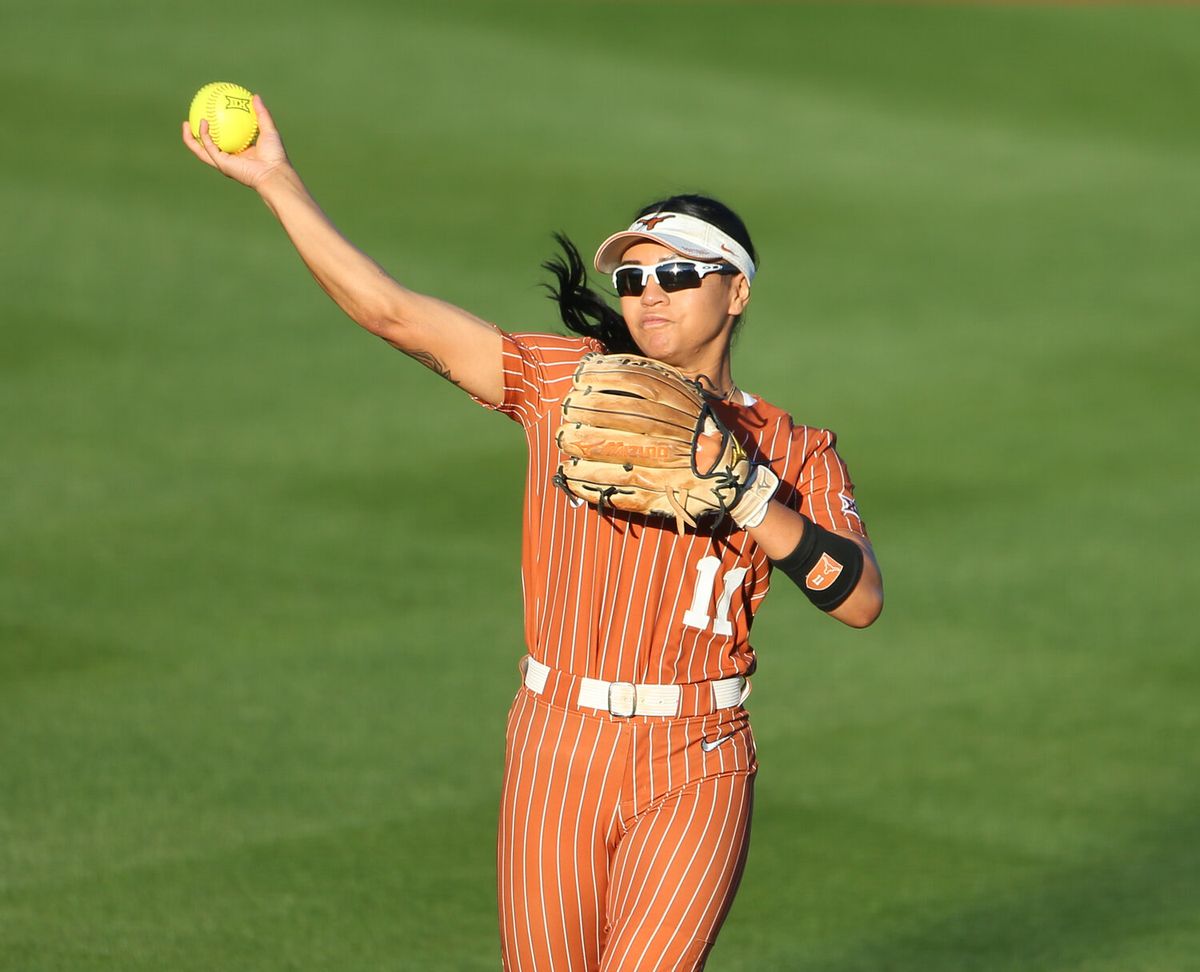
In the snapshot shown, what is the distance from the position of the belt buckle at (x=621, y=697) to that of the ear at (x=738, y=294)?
0.95 meters

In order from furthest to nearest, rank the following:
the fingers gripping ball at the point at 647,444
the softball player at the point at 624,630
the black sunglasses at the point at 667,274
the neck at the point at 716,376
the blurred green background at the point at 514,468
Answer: the blurred green background at the point at 514,468, the neck at the point at 716,376, the black sunglasses at the point at 667,274, the softball player at the point at 624,630, the fingers gripping ball at the point at 647,444

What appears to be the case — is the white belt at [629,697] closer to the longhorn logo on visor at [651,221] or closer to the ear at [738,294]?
the ear at [738,294]

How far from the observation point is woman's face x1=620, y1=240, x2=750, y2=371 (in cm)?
435

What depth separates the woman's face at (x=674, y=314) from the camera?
4352 mm

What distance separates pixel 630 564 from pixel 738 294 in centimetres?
73

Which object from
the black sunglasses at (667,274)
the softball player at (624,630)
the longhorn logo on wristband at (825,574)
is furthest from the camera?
the black sunglasses at (667,274)

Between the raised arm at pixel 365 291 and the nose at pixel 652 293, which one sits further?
the nose at pixel 652 293

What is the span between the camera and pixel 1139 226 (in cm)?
1741

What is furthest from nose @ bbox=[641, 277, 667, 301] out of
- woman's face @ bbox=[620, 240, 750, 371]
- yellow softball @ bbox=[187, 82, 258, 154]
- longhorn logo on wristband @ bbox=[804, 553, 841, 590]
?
yellow softball @ bbox=[187, 82, 258, 154]

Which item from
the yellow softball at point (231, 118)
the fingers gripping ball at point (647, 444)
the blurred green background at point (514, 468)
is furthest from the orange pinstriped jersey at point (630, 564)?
the blurred green background at point (514, 468)

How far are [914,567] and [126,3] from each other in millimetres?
13996

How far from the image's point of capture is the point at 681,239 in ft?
14.3

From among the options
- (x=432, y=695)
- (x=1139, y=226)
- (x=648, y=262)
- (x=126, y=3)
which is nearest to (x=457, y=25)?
(x=126, y=3)

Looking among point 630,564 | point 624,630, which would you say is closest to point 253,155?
point 630,564
